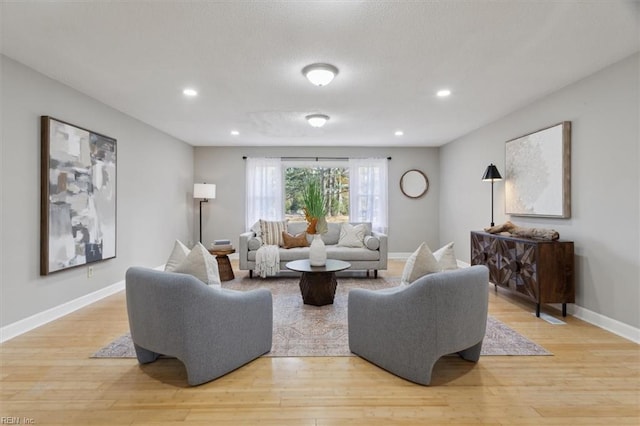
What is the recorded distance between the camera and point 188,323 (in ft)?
5.92

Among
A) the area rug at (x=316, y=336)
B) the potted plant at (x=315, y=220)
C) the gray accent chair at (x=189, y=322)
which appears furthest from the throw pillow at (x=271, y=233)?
the gray accent chair at (x=189, y=322)

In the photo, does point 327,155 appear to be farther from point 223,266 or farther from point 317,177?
point 223,266

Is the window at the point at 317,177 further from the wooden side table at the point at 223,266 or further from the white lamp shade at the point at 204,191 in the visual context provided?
the wooden side table at the point at 223,266

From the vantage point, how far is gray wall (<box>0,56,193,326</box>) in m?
2.63

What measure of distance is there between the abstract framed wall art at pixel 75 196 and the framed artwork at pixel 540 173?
16.8 feet

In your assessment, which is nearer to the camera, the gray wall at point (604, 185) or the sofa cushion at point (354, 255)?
the gray wall at point (604, 185)

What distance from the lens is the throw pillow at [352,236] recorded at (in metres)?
5.04

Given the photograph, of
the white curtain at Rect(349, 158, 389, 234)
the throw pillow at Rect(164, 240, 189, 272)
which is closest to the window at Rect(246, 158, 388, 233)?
the white curtain at Rect(349, 158, 389, 234)

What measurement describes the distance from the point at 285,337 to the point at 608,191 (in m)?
3.18

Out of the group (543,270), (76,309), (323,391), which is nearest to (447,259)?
(323,391)

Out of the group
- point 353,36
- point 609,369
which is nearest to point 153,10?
point 353,36

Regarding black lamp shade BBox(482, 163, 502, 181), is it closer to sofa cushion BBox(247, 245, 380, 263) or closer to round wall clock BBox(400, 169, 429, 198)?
sofa cushion BBox(247, 245, 380, 263)

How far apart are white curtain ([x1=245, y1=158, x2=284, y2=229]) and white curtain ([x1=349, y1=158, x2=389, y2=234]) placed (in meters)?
1.56

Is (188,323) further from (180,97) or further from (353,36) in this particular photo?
(180,97)
